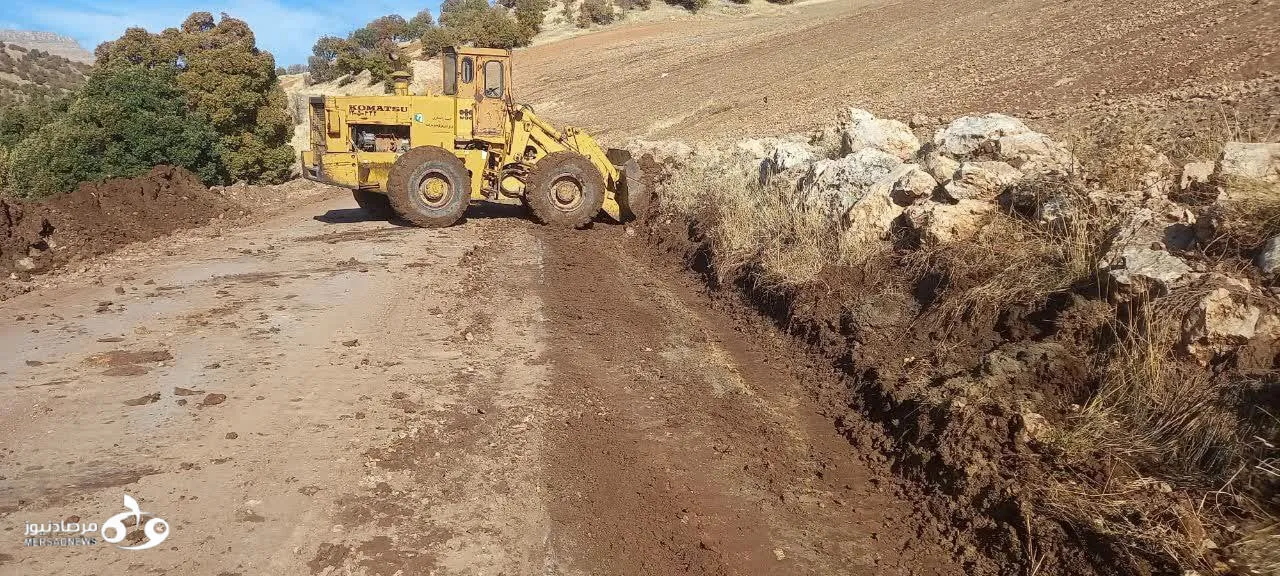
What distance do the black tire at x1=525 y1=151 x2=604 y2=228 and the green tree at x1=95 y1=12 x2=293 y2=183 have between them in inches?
438

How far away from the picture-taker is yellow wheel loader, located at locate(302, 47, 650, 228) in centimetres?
1227

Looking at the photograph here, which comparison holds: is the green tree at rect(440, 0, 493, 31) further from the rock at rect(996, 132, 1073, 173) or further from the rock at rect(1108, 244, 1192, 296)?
the rock at rect(1108, 244, 1192, 296)

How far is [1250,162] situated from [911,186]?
2.76m

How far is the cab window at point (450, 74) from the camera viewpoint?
1309cm

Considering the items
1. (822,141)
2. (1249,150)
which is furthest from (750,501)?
(822,141)

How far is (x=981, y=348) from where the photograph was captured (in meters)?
5.84

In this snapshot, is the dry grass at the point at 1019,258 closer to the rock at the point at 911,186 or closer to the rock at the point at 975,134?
the rock at the point at 911,186

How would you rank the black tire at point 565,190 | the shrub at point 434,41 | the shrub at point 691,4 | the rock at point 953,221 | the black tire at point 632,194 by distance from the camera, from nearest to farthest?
1. the rock at point 953,221
2. the black tire at point 565,190
3. the black tire at point 632,194
4. the shrub at point 434,41
5. the shrub at point 691,4

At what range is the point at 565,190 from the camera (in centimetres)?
1298

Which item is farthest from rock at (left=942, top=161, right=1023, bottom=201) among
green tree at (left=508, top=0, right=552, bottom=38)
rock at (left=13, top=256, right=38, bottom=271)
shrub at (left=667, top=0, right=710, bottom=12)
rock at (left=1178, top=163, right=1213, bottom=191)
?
shrub at (left=667, top=0, right=710, bottom=12)

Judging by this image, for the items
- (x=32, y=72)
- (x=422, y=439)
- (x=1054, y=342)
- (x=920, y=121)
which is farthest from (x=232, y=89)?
(x=32, y=72)

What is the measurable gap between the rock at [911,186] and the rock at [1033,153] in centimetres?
73

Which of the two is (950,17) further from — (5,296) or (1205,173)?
(5,296)

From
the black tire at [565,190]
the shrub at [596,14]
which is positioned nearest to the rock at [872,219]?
the black tire at [565,190]
